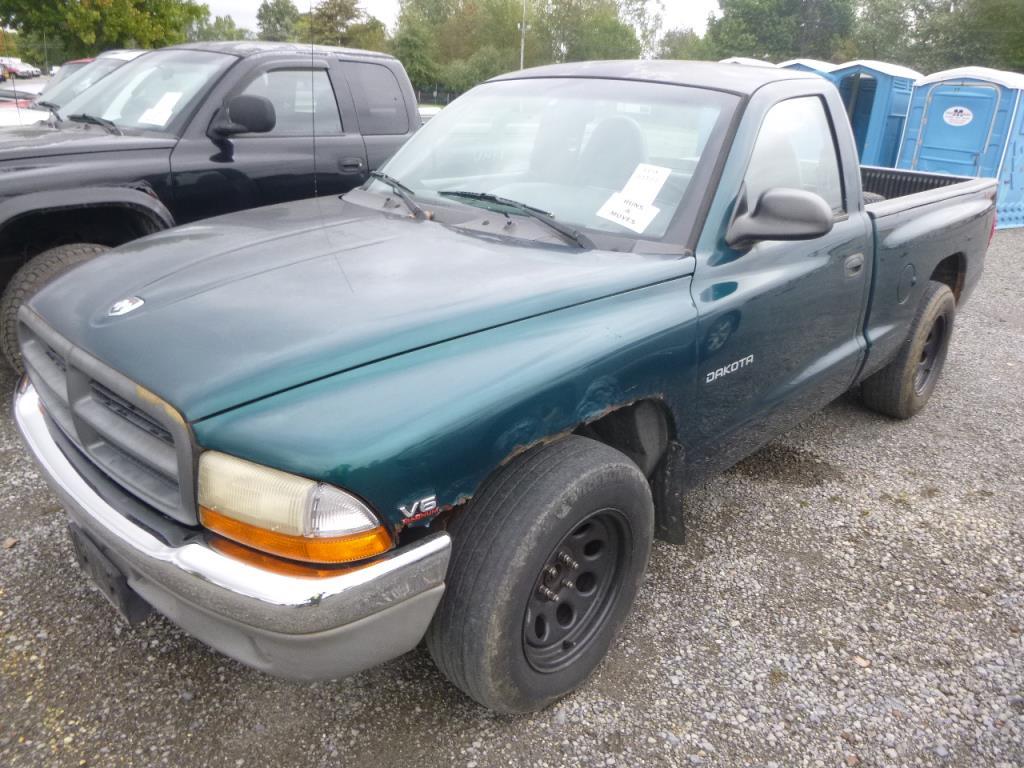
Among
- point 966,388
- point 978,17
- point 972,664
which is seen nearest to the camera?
point 972,664

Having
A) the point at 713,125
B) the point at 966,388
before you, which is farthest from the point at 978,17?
the point at 713,125

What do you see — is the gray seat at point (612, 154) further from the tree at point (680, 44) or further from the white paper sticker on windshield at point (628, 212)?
the tree at point (680, 44)

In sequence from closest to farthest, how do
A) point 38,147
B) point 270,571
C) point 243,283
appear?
point 270,571
point 243,283
point 38,147

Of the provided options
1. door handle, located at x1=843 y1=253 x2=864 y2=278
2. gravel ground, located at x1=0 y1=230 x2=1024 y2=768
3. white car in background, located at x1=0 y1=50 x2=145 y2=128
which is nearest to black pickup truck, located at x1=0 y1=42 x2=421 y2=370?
white car in background, located at x1=0 y1=50 x2=145 y2=128

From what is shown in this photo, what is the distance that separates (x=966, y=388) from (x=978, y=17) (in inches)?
1672

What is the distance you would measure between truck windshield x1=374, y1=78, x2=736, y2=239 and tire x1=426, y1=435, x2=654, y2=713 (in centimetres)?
87

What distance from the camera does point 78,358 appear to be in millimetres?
1893

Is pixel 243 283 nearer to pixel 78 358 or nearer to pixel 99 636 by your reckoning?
pixel 78 358

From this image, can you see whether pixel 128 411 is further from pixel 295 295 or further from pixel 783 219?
pixel 783 219

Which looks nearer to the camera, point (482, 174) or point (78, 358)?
point (78, 358)

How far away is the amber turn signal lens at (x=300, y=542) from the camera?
1.58 m

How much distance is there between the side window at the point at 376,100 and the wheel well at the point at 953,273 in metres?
3.58

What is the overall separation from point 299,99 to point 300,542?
4.15 meters

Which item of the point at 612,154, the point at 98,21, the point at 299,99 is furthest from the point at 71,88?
the point at 98,21
